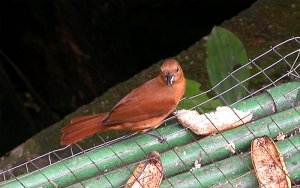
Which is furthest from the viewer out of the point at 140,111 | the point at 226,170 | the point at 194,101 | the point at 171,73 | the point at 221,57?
the point at 221,57

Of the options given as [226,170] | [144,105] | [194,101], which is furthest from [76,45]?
[226,170]

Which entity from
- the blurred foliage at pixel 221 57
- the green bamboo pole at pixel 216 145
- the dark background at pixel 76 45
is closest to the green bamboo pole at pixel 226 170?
the green bamboo pole at pixel 216 145

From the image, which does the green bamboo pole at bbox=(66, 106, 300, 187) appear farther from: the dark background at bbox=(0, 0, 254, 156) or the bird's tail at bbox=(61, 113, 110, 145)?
the dark background at bbox=(0, 0, 254, 156)

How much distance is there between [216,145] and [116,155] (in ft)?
1.32

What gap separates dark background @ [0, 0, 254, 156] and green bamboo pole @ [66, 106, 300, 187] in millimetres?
2482

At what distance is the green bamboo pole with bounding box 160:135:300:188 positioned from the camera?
2764 mm

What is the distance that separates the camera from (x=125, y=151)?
2.87 metres

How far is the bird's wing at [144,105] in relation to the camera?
3.23 meters

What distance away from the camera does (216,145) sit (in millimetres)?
2863

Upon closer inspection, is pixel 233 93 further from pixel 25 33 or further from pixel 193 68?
pixel 25 33

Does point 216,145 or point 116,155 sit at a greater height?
point 116,155

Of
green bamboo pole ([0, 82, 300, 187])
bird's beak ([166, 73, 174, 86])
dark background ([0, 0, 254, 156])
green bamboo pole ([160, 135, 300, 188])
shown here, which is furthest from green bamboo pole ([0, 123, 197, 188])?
dark background ([0, 0, 254, 156])

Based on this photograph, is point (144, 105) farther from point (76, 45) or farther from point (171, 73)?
point (76, 45)

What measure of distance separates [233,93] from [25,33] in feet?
8.94
